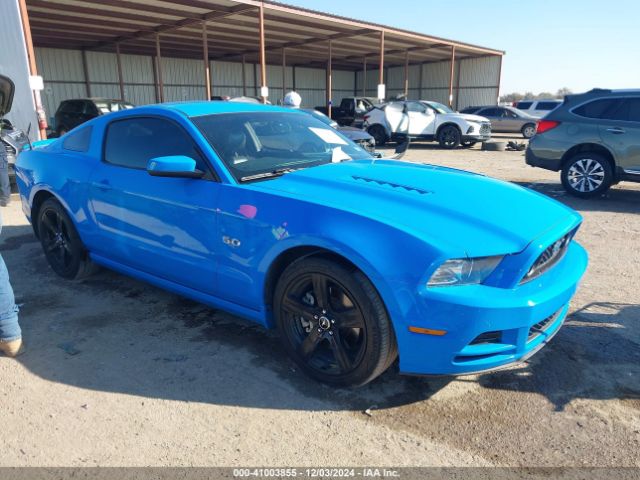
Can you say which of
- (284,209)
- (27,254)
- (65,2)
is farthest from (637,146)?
(65,2)

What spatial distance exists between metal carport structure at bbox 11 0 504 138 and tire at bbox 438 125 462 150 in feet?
17.9

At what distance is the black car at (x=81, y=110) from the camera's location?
16.0 metres

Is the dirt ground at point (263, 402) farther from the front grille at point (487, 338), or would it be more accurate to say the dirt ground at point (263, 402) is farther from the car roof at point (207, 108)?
the car roof at point (207, 108)

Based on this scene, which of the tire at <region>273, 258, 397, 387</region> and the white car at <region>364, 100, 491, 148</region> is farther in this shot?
the white car at <region>364, 100, 491, 148</region>

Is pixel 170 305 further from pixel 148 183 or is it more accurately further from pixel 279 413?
pixel 279 413

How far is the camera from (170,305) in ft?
12.7

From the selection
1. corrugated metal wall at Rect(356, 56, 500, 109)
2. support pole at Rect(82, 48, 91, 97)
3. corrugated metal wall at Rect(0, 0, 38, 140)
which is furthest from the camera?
corrugated metal wall at Rect(356, 56, 500, 109)

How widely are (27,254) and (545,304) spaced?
5.12 metres

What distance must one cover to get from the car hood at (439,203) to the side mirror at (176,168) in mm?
434

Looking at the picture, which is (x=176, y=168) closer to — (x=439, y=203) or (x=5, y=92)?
(x=439, y=203)

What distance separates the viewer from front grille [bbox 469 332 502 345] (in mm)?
2326

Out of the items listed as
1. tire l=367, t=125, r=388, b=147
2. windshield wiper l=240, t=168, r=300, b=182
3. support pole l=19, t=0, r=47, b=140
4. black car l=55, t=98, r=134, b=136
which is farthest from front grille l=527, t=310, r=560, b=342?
black car l=55, t=98, r=134, b=136

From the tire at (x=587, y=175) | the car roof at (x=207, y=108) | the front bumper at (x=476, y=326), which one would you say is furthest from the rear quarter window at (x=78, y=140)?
the tire at (x=587, y=175)

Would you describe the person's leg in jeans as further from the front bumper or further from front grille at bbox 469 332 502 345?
front grille at bbox 469 332 502 345
